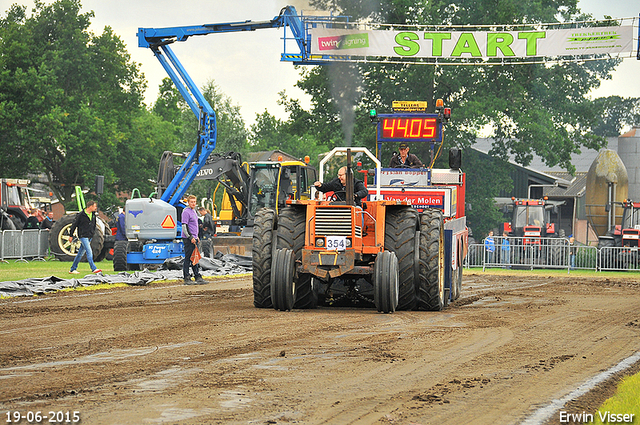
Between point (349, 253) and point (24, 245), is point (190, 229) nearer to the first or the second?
point (349, 253)

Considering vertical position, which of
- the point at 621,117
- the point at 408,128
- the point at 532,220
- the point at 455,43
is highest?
the point at 621,117

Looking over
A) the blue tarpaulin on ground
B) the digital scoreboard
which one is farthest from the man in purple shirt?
the digital scoreboard

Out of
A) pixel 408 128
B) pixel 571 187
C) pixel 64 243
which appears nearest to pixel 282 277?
pixel 408 128

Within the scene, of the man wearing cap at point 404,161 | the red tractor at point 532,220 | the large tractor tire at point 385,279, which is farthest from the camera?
the red tractor at point 532,220

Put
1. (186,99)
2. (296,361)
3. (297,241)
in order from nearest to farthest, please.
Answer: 1. (296,361)
2. (297,241)
3. (186,99)

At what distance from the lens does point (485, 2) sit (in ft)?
139

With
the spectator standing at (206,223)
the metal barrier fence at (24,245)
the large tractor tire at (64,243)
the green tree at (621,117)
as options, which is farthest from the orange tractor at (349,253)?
the green tree at (621,117)

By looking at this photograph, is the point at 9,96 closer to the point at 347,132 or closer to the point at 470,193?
the point at 347,132

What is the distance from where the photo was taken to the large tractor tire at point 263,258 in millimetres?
12445

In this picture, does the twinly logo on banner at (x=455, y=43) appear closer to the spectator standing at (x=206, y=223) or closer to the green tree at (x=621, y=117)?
the spectator standing at (x=206, y=223)

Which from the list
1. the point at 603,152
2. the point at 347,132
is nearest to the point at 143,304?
the point at 347,132

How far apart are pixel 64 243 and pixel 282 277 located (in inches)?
683

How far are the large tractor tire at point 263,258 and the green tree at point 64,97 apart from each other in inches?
1464

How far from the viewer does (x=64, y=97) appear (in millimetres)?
50531
